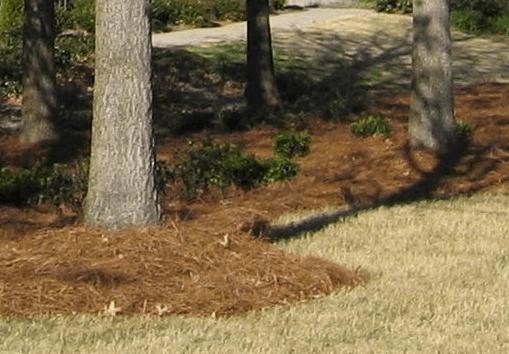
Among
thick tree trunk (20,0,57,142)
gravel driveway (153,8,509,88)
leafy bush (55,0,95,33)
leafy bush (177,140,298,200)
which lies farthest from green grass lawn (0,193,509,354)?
leafy bush (55,0,95,33)

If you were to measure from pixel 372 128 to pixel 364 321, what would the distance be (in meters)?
8.85

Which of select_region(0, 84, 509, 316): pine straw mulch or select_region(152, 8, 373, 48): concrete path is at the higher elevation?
select_region(0, 84, 509, 316): pine straw mulch

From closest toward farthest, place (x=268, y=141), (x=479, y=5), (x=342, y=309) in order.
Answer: (x=342, y=309), (x=268, y=141), (x=479, y=5)

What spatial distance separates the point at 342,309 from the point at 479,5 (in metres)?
32.1

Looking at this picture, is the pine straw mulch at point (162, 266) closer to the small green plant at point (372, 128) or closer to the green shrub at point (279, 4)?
the small green plant at point (372, 128)

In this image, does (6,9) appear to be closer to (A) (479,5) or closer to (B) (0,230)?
(A) (479,5)

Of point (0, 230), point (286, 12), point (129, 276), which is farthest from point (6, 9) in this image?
point (129, 276)

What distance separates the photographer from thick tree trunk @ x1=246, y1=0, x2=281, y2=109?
66.3ft

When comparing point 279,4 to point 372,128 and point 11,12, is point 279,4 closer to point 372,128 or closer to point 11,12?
point 11,12

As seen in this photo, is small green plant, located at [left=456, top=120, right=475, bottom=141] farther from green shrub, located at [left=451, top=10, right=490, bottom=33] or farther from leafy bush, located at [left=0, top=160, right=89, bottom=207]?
green shrub, located at [left=451, top=10, right=490, bottom=33]

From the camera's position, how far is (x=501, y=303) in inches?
340

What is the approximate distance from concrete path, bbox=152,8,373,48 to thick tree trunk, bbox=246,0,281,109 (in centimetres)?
937

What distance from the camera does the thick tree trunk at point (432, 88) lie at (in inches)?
615

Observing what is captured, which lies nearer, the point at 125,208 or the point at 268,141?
the point at 125,208
